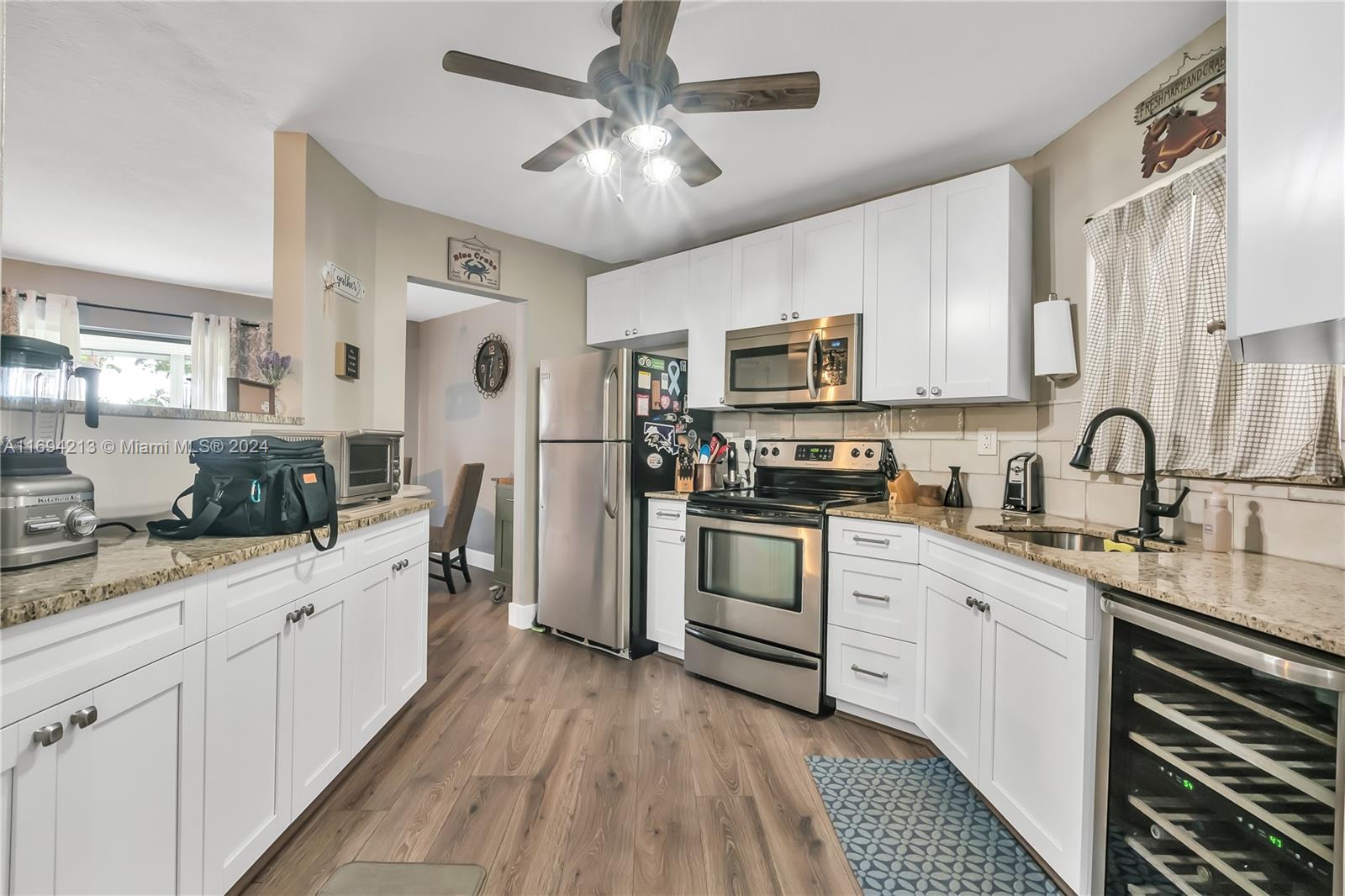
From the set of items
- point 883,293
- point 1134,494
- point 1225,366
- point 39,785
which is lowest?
point 39,785

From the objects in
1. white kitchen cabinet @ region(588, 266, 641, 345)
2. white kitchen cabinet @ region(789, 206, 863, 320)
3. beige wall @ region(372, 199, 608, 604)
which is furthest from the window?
white kitchen cabinet @ region(789, 206, 863, 320)

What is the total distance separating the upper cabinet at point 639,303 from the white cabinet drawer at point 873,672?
2.02 meters

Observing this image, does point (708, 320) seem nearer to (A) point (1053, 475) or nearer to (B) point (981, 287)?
(B) point (981, 287)

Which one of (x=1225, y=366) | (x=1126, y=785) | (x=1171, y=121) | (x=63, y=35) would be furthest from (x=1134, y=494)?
(x=63, y=35)

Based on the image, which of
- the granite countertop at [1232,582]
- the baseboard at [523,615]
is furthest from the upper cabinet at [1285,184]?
the baseboard at [523,615]

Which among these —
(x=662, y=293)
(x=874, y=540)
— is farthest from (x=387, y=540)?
(x=662, y=293)

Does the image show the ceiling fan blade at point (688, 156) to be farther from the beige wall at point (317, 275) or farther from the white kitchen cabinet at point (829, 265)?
the beige wall at point (317, 275)

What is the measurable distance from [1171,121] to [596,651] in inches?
134

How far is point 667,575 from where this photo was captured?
3176 mm

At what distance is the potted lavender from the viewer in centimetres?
237

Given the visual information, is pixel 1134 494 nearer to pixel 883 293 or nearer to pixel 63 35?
pixel 883 293

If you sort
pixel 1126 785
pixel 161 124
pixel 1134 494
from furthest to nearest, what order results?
pixel 161 124 < pixel 1134 494 < pixel 1126 785

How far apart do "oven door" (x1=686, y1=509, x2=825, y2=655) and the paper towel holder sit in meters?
1.13

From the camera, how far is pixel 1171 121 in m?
1.89
